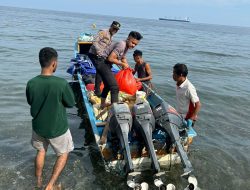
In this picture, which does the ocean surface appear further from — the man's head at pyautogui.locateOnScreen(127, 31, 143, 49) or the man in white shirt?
the man's head at pyautogui.locateOnScreen(127, 31, 143, 49)

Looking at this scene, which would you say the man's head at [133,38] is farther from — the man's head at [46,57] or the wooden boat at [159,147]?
the man's head at [46,57]

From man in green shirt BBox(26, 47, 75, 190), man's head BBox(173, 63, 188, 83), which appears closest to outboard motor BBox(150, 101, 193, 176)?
man's head BBox(173, 63, 188, 83)

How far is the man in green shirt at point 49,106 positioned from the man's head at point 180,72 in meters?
2.42

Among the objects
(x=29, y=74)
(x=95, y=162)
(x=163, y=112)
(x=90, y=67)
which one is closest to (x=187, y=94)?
(x=163, y=112)

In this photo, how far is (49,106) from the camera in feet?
16.1

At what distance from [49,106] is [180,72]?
280 centimetres

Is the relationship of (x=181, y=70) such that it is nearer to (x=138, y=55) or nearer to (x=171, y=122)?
(x=171, y=122)

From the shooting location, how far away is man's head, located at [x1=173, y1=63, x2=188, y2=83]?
6.40 m

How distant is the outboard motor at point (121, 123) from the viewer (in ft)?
18.7

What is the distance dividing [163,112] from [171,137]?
0.64 meters

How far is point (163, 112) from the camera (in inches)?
256

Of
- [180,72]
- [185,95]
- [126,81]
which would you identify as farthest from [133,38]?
[126,81]

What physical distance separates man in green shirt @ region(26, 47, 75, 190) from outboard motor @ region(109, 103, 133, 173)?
3.15ft

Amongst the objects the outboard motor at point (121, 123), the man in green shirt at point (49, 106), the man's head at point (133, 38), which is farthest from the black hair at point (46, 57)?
the man's head at point (133, 38)
